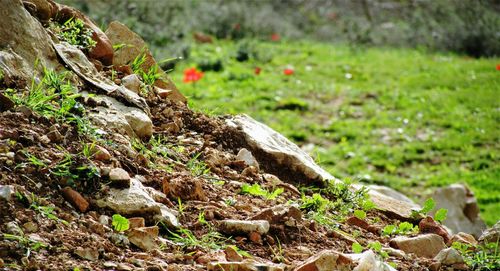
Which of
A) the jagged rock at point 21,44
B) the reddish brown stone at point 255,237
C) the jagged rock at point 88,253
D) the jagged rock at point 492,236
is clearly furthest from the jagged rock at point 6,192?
the jagged rock at point 492,236

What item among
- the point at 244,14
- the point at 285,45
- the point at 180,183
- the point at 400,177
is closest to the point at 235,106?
the point at 400,177

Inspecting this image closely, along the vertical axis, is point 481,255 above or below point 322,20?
above

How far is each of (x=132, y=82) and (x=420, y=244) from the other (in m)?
1.98

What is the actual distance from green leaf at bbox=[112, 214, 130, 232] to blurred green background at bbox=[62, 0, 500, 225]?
2883mm

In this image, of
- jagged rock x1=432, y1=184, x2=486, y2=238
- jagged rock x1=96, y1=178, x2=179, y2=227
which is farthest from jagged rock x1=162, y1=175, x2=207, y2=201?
jagged rock x1=432, y1=184, x2=486, y2=238

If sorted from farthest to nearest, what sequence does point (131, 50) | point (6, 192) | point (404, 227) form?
1. point (131, 50)
2. point (404, 227)
3. point (6, 192)

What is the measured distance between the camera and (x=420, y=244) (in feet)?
12.4

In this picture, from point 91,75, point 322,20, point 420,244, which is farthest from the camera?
point 322,20

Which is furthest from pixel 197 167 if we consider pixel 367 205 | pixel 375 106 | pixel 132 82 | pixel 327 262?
pixel 375 106

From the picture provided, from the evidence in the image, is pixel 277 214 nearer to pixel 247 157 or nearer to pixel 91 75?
pixel 247 157

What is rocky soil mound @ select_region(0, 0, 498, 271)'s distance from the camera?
10.0ft

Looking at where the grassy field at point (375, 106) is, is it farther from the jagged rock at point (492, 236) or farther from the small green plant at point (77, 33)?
the small green plant at point (77, 33)

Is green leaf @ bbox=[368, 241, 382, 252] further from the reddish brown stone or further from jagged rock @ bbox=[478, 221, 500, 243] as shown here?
jagged rock @ bbox=[478, 221, 500, 243]

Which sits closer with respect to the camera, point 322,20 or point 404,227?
point 404,227
